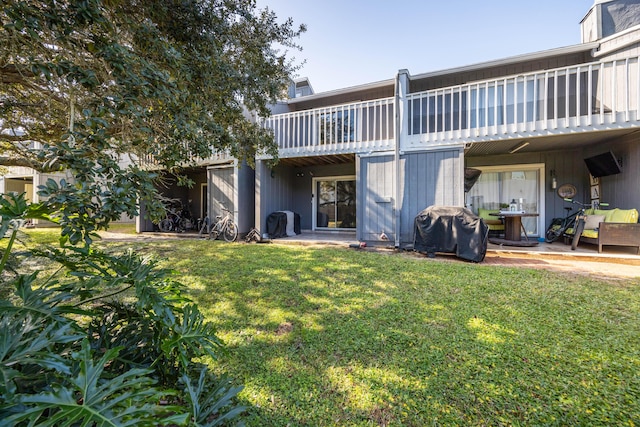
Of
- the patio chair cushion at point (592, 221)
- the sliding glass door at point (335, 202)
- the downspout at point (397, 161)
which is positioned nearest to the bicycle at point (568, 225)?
the patio chair cushion at point (592, 221)

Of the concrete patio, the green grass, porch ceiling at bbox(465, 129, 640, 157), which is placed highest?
porch ceiling at bbox(465, 129, 640, 157)

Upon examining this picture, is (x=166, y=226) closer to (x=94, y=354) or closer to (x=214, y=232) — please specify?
(x=214, y=232)

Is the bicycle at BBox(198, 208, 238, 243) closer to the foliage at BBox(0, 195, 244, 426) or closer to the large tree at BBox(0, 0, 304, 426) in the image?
the large tree at BBox(0, 0, 304, 426)

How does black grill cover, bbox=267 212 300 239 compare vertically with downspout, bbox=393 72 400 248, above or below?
below

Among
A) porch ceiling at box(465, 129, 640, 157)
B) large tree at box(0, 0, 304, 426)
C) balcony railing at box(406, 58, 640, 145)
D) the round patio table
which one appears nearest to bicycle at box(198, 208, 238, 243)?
large tree at box(0, 0, 304, 426)

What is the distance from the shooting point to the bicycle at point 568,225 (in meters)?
5.35

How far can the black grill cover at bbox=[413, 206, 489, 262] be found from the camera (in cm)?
465

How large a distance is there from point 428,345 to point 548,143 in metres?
6.46

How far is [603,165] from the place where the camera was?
573cm

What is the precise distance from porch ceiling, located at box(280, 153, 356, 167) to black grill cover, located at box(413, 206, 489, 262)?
319 cm

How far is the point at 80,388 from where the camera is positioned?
91 centimetres

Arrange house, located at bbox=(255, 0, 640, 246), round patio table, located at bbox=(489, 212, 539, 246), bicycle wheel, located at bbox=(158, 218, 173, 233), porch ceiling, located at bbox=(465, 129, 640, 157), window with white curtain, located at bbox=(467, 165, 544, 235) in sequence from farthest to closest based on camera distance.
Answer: bicycle wheel, located at bbox=(158, 218, 173, 233), window with white curtain, located at bbox=(467, 165, 544, 235), round patio table, located at bbox=(489, 212, 539, 246), porch ceiling, located at bbox=(465, 129, 640, 157), house, located at bbox=(255, 0, 640, 246)

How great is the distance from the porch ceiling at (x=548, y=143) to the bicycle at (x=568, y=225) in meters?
1.36

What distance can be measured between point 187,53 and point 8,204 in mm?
2528
